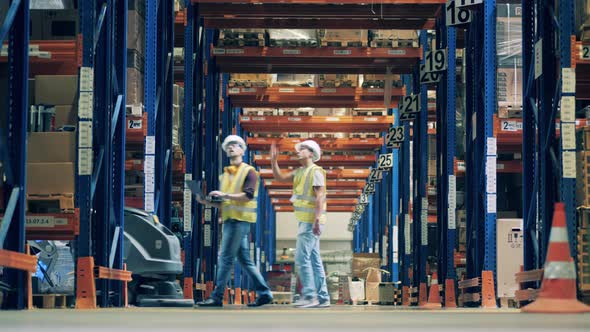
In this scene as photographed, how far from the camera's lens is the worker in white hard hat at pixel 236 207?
1059 cm

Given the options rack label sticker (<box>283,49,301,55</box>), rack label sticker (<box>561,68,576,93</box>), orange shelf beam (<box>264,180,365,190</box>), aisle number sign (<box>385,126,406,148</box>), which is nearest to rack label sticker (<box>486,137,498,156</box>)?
rack label sticker (<box>561,68,576,93</box>)

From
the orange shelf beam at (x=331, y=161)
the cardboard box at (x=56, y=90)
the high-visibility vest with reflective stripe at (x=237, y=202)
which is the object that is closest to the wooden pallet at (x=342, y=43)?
the cardboard box at (x=56, y=90)

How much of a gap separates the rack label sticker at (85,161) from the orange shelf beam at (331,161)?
2273 cm

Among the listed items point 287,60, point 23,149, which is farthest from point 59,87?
point 287,60

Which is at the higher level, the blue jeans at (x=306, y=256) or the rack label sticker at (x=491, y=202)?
the rack label sticker at (x=491, y=202)

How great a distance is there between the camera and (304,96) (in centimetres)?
2439

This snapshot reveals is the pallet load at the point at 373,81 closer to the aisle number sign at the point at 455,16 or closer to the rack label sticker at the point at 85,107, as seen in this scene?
the aisle number sign at the point at 455,16

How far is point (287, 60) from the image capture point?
21.1 m

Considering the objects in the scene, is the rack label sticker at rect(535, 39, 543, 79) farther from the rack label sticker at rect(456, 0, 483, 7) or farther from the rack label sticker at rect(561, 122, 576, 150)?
the rack label sticker at rect(456, 0, 483, 7)

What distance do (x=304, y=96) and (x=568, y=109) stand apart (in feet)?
47.9

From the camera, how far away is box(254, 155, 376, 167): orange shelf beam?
33.8m

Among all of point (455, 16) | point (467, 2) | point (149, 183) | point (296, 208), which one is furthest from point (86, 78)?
point (455, 16)

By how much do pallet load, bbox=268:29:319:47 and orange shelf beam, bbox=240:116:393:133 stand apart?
6500mm

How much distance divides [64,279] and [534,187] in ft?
16.8
